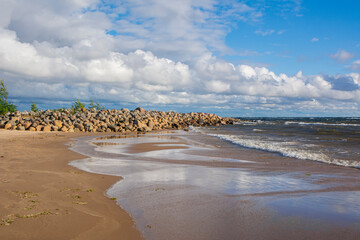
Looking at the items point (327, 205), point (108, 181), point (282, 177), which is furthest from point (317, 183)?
point (108, 181)

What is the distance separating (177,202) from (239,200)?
1.42 meters

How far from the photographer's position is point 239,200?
6281mm

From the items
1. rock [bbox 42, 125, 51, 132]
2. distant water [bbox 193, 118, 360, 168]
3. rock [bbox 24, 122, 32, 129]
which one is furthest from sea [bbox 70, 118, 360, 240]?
rock [bbox 24, 122, 32, 129]

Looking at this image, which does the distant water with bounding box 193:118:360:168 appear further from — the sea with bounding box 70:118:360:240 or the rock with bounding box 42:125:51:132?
the rock with bounding box 42:125:51:132

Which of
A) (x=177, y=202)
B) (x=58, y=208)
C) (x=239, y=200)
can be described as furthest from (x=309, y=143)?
(x=58, y=208)

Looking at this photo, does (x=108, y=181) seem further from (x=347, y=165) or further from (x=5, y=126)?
(x=5, y=126)

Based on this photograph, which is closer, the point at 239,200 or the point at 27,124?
the point at 239,200

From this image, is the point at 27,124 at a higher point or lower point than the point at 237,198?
higher

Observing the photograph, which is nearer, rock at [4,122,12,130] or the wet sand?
the wet sand

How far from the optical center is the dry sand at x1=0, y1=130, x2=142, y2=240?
4367mm

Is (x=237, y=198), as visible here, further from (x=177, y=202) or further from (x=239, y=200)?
(x=177, y=202)

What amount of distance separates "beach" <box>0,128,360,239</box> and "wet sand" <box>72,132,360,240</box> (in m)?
0.02

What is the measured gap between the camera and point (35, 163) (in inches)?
410

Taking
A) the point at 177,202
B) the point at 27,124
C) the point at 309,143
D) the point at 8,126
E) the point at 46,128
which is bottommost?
the point at 177,202
